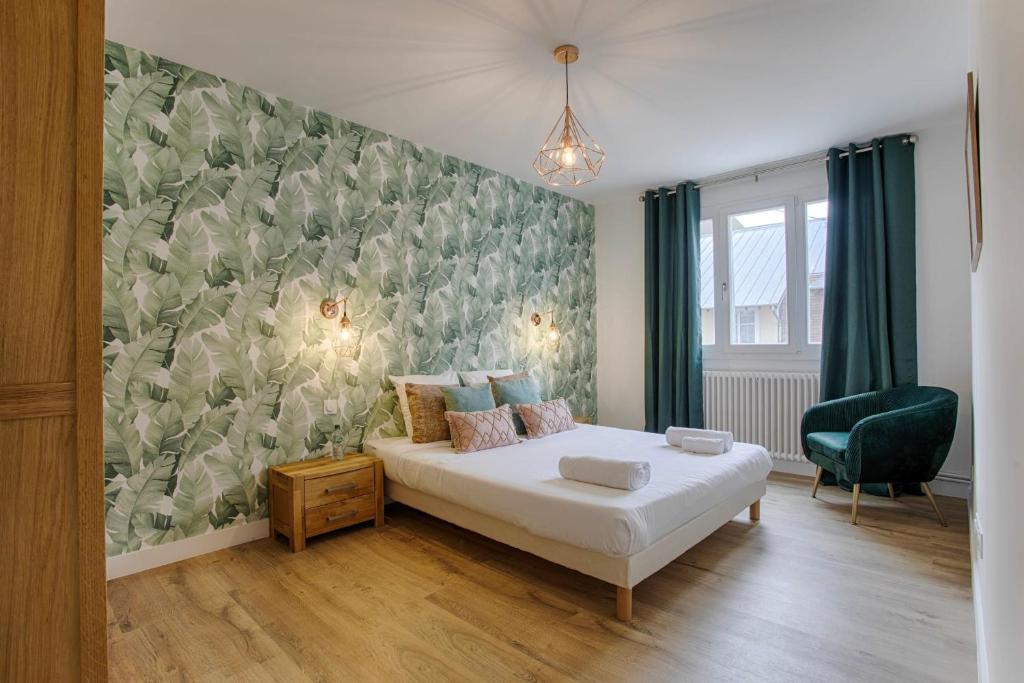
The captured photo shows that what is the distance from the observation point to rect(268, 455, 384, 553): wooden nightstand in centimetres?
291

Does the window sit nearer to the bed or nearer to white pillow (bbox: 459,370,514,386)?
the bed

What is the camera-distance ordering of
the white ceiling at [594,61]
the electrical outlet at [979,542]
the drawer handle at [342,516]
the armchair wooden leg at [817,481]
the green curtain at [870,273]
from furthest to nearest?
1. the green curtain at [870,273]
2. the armchair wooden leg at [817,481]
3. the drawer handle at [342,516]
4. the white ceiling at [594,61]
5. the electrical outlet at [979,542]

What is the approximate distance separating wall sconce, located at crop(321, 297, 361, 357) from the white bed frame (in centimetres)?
103

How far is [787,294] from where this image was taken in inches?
177

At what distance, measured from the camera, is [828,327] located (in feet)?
13.5

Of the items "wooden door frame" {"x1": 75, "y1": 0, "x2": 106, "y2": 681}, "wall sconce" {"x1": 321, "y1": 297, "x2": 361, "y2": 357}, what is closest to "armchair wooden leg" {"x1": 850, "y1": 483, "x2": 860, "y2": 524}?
"wall sconce" {"x1": 321, "y1": 297, "x2": 361, "y2": 357}

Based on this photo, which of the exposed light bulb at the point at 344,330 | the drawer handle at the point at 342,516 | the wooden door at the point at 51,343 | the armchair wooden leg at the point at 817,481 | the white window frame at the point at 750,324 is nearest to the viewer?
the wooden door at the point at 51,343

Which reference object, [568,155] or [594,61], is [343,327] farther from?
[594,61]

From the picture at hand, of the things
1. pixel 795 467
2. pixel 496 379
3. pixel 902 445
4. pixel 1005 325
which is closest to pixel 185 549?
pixel 496 379

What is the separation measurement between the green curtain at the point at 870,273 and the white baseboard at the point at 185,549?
4.40 metres

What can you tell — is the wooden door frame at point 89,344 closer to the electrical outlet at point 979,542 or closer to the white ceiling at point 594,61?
the white ceiling at point 594,61

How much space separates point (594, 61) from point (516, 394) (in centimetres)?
241

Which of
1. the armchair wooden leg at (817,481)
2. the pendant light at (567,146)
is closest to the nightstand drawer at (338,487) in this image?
the pendant light at (567,146)

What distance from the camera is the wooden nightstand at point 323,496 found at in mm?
2914
